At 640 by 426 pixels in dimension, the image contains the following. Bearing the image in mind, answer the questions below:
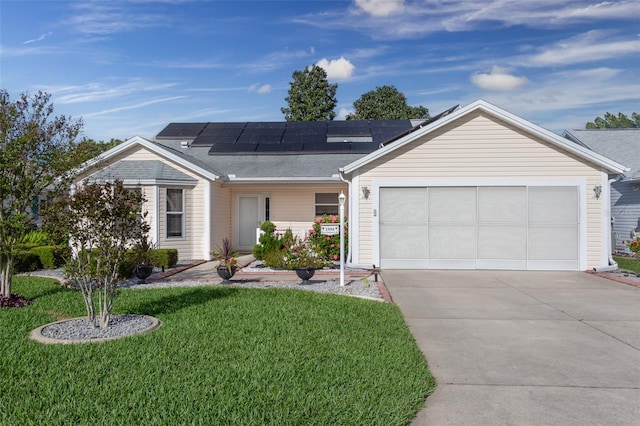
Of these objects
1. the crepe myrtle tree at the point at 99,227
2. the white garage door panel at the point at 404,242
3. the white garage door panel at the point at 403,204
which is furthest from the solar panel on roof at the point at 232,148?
the crepe myrtle tree at the point at 99,227

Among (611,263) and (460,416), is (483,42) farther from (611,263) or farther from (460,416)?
(460,416)

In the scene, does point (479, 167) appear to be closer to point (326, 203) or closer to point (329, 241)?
point (329, 241)

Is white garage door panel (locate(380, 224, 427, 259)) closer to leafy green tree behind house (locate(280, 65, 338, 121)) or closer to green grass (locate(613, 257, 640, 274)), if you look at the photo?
green grass (locate(613, 257, 640, 274))

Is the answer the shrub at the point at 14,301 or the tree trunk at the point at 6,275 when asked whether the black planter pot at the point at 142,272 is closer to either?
the shrub at the point at 14,301

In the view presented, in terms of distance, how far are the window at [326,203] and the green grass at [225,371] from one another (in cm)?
961

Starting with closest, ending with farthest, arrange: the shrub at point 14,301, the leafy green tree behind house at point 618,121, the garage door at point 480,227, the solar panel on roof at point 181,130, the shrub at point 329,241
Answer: the shrub at point 14,301 → the garage door at point 480,227 → the shrub at point 329,241 → the solar panel on roof at point 181,130 → the leafy green tree behind house at point 618,121

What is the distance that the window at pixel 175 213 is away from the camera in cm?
1392

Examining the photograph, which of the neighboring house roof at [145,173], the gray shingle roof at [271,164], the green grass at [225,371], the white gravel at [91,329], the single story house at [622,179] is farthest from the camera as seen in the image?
the single story house at [622,179]

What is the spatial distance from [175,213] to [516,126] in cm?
1054

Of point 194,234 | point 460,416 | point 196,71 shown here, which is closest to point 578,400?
point 460,416

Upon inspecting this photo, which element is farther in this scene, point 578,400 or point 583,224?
point 583,224

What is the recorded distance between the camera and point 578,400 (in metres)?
3.96

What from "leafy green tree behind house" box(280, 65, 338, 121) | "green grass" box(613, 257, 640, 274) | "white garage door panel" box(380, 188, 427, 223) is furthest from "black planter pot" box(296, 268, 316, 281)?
"leafy green tree behind house" box(280, 65, 338, 121)

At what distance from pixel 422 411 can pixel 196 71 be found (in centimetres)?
1878
